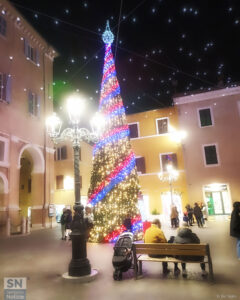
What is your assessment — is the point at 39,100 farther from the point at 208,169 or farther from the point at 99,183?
the point at 208,169

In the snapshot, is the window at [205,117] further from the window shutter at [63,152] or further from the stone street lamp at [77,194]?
the stone street lamp at [77,194]

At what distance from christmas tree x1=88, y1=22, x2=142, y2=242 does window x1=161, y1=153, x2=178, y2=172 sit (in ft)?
33.8

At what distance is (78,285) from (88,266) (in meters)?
0.62

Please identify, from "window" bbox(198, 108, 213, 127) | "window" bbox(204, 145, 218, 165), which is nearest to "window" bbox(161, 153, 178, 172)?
"window" bbox(204, 145, 218, 165)

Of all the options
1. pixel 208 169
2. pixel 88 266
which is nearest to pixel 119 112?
pixel 88 266

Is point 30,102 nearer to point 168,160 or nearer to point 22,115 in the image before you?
point 22,115

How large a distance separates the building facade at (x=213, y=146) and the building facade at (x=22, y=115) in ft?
36.0

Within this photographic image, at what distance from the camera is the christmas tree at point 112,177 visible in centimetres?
1060

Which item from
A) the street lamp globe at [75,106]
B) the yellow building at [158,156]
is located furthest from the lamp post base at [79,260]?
the yellow building at [158,156]

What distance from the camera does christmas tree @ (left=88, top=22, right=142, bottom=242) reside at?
10602mm

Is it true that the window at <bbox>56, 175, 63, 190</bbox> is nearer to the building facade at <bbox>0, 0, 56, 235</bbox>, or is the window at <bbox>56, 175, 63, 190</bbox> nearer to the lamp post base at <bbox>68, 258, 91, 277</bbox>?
the building facade at <bbox>0, 0, 56, 235</bbox>

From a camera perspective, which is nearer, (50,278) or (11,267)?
(50,278)

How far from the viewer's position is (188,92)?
2134cm

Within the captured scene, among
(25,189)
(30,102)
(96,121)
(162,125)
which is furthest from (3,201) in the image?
(162,125)
